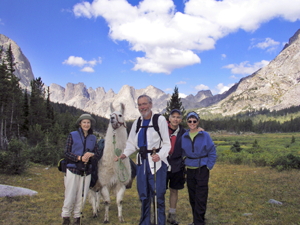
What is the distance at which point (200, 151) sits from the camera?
459cm

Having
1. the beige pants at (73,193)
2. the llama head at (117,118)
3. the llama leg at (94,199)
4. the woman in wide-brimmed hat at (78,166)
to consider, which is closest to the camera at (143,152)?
the woman in wide-brimmed hat at (78,166)

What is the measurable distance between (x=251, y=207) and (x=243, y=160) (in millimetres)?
13420

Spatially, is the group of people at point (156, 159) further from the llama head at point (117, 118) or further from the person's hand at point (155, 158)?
the llama head at point (117, 118)

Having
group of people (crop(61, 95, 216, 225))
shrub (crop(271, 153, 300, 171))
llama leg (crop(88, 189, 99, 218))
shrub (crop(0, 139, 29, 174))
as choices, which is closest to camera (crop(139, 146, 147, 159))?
group of people (crop(61, 95, 216, 225))

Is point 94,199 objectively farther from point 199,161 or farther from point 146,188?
point 199,161

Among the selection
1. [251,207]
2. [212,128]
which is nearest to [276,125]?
[212,128]

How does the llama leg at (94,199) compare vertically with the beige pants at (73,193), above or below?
below

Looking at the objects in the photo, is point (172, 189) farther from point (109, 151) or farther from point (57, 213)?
point (57, 213)

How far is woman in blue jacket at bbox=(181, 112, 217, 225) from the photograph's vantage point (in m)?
4.57

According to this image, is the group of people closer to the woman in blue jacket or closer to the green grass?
the woman in blue jacket

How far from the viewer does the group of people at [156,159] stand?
13.2ft

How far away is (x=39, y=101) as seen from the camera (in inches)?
1716

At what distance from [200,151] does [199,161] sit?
0.70 ft

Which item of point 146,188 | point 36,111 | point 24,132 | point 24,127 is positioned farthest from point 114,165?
point 36,111
